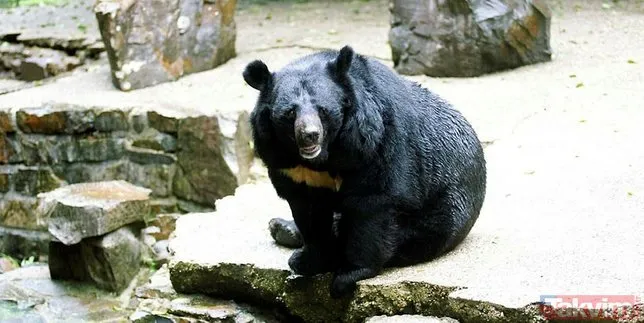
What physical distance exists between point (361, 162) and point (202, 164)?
14.8ft

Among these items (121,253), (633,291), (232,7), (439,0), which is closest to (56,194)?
(121,253)

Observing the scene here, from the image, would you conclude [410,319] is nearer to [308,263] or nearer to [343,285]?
[343,285]

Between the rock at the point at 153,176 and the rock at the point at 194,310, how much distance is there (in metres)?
3.38

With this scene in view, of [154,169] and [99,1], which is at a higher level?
[99,1]

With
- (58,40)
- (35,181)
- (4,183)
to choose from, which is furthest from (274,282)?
(58,40)

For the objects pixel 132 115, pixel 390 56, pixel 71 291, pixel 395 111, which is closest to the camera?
pixel 395 111

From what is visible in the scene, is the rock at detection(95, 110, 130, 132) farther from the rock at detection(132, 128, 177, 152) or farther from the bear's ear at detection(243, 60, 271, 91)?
the bear's ear at detection(243, 60, 271, 91)

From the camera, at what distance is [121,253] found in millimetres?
7402

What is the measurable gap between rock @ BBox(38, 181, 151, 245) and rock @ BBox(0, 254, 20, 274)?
117 cm

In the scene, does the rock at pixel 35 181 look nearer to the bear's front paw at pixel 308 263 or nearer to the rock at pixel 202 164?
the rock at pixel 202 164

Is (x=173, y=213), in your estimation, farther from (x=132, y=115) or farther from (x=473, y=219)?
(x=473, y=219)

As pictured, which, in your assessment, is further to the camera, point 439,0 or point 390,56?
point 390,56

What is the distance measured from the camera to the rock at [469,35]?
30.5ft

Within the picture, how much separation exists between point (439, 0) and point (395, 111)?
5.20m
